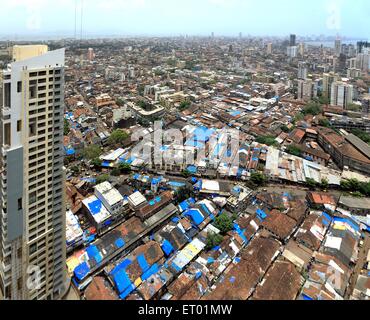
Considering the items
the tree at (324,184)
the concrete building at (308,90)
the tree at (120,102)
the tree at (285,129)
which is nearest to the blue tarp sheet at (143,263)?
the tree at (324,184)

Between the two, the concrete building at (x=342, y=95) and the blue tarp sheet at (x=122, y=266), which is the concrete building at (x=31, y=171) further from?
the concrete building at (x=342, y=95)

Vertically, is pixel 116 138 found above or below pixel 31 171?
below

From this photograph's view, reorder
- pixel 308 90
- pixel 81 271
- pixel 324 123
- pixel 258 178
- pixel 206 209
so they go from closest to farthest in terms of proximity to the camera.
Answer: pixel 81 271 → pixel 206 209 → pixel 258 178 → pixel 324 123 → pixel 308 90

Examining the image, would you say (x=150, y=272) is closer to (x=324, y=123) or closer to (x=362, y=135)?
(x=362, y=135)

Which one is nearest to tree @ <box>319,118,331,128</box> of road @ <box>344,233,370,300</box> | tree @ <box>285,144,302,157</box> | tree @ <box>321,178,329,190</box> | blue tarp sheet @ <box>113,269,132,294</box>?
tree @ <box>285,144,302,157</box>

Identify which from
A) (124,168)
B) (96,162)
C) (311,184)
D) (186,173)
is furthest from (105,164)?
(311,184)

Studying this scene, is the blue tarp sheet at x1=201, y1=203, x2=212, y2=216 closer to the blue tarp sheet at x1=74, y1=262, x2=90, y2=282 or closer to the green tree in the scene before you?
the blue tarp sheet at x1=74, y1=262, x2=90, y2=282
